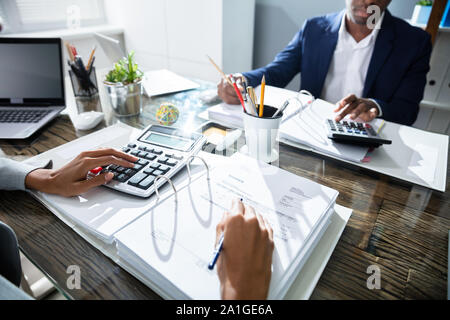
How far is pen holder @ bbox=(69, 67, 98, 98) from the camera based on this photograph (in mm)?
1117

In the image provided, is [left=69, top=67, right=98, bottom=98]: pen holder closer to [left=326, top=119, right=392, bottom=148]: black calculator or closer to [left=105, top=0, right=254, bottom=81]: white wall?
[left=326, top=119, right=392, bottom=148]: black calculator

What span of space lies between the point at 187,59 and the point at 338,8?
1292 millimetres

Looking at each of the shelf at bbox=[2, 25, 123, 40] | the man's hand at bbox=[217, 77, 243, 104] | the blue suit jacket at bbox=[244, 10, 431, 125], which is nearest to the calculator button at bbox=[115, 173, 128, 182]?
the man's hand at bbox=[217, 77, 243, 104]

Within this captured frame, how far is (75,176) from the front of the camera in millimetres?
564

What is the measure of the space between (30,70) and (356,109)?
1121 millimetres

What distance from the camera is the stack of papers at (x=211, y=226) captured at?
0.38m

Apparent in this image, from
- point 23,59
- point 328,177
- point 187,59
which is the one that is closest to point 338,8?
point 187,59

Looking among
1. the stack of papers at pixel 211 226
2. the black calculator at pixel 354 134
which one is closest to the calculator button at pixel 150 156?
the stack of papers at pixel 211 226

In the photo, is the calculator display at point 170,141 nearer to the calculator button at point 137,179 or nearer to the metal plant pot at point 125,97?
the calculator button at point 137,179

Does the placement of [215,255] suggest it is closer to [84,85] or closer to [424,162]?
[424,162]

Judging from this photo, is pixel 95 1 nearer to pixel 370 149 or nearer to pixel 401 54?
pixel 401 54

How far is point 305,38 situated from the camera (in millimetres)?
1467

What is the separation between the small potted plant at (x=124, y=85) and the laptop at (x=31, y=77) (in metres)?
0.20

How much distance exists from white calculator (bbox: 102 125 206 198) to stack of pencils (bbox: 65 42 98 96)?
1.85 feet
